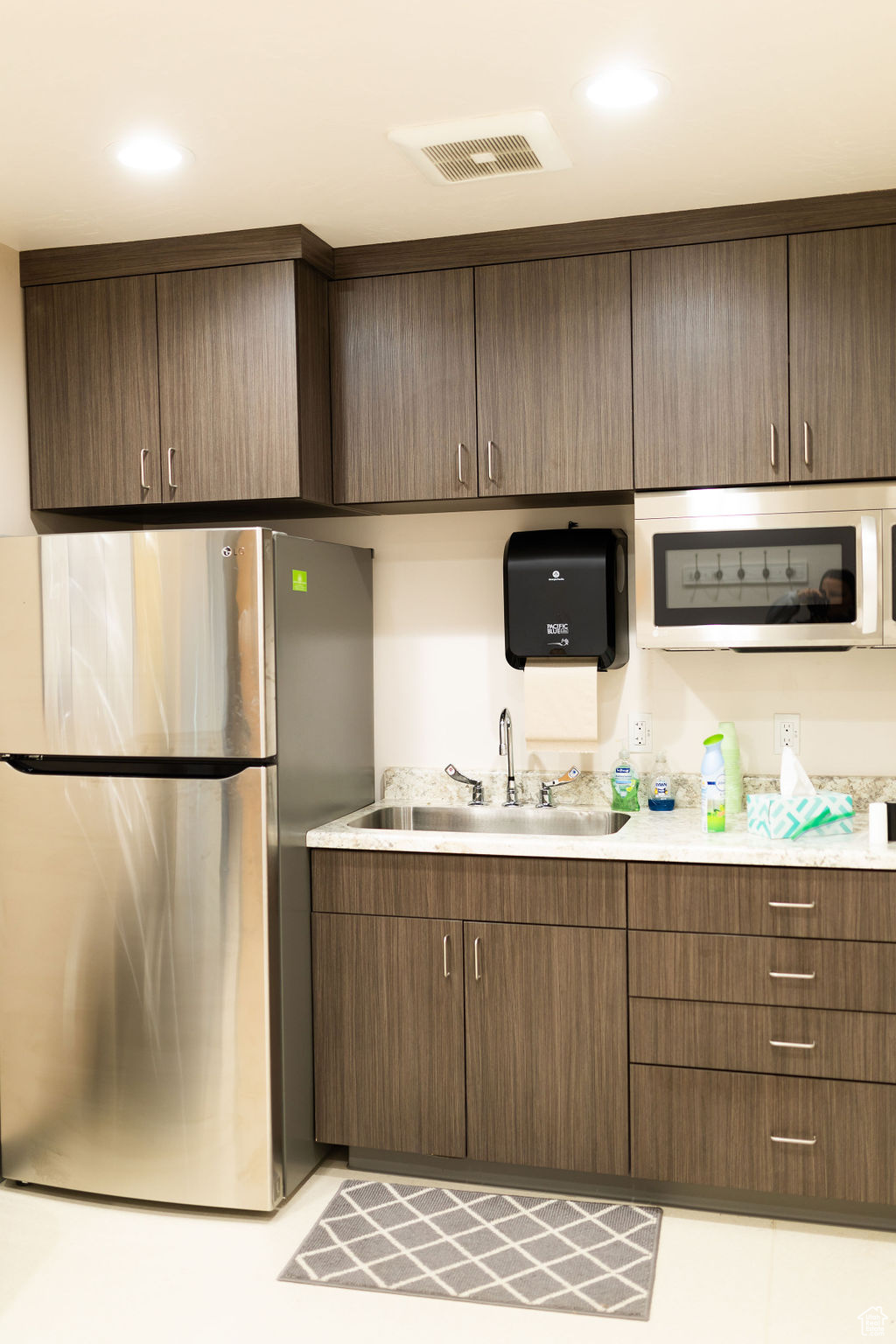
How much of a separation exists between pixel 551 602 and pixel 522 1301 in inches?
65.9

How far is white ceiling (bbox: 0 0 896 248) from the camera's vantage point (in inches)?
75.3

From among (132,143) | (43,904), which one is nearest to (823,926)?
(43,904)

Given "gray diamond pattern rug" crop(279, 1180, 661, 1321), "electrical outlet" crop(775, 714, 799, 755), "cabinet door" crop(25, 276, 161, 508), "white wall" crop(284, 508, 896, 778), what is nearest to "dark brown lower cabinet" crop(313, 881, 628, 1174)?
"gray diamond pattern rug" crop(279, 1180, 661, 1321)

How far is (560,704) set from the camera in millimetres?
3090

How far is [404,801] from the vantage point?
3.38m

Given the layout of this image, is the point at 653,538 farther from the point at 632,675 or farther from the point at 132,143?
the point at 132,143

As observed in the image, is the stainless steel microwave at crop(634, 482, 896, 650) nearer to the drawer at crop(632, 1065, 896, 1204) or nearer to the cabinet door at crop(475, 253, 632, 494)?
the cabinet door at crop(475, 253, 632, 494)

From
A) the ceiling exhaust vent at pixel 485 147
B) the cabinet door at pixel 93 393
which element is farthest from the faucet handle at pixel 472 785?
the ceiling exhaust vent at pixel 485 147

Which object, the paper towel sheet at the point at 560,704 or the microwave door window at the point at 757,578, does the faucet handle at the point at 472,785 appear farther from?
the microwave door window at the point at 757,578

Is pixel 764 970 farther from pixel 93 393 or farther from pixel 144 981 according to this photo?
pixel 93 393

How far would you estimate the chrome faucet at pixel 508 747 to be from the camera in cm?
322

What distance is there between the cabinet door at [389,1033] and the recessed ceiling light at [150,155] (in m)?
1.83

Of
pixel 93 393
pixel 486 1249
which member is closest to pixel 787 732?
pixel 486 1249

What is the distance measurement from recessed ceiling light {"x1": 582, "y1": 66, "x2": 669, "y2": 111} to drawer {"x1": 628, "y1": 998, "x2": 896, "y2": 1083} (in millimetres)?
1969
